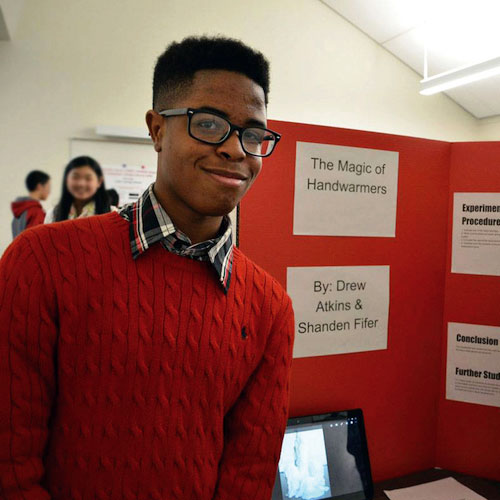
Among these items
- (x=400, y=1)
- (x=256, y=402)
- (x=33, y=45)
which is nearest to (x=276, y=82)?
(x=400, y=1)

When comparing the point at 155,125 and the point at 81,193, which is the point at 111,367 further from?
the point at 81,193

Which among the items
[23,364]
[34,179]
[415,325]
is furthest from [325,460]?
[34,179]

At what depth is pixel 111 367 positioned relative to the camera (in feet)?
2.48

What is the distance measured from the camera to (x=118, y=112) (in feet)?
10.9

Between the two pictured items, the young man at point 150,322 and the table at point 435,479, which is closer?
the young man at point 150,322

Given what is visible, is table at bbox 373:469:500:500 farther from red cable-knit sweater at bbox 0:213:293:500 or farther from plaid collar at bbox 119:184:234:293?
plaid collar at bbox 119:184:234:293

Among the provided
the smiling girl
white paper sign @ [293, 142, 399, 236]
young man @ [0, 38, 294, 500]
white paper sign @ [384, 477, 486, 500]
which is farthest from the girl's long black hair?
white paper sign @ [384, 477, 486, 500]

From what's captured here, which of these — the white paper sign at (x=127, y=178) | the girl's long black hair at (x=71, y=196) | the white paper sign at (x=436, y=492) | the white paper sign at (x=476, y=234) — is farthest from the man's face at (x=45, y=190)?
the white paper sign at (x=436, y=492)

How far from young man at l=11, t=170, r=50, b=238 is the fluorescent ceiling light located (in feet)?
9.99

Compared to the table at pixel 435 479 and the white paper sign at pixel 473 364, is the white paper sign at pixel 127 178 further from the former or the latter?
the table at pixel 435 479

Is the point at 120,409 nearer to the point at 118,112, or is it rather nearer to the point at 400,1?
the point at 118,112

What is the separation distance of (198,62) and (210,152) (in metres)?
0.17

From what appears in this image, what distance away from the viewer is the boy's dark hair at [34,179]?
10.5ft

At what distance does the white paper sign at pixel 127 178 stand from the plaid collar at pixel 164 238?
8.66ft
